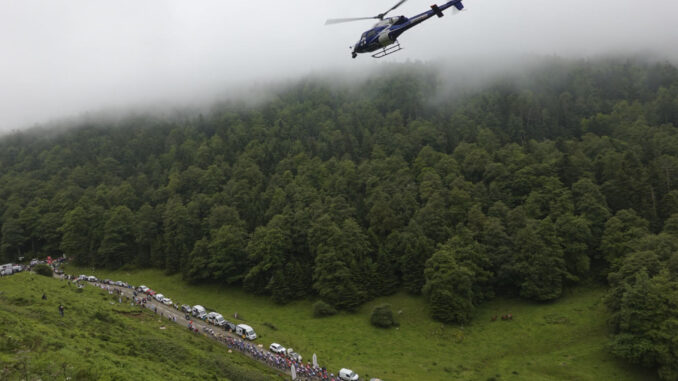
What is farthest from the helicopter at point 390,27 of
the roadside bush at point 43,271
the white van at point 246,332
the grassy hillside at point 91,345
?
the roadside bush at point 43,271

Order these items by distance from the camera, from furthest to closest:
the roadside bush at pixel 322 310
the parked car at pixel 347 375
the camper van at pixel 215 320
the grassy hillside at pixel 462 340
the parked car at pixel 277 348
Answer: the roadside bush at pixel 322 310, the camper van at pixel 215 320, the parked car at pixel 277 348, the grassy hillside at pixel 462 340, the parked car at pixel 347 375

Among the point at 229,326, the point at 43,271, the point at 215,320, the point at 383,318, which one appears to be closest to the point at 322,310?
the point at 383,318

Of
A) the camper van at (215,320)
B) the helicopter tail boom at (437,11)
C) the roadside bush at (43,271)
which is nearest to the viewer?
the helicopter tail boom at (437,11)

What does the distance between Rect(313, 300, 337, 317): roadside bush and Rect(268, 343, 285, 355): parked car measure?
46.6 feet

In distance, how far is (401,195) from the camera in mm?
79500

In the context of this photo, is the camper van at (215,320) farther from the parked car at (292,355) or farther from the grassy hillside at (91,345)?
the parked car at (292,355)

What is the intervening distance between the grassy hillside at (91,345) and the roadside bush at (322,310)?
1853 cm

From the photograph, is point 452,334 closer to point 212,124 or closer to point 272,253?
point 272,253

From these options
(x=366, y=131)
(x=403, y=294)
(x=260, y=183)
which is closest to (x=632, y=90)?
(x=366, y=131)

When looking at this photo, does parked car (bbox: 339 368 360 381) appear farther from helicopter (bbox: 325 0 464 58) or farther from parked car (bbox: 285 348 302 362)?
helicopter (bbox: 325 0 464 58)

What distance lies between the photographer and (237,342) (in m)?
46.9

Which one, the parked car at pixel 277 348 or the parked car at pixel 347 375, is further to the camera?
the parked car at pixel 277 348

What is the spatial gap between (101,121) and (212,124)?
176 feet

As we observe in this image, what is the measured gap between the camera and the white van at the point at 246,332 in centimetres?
5019
